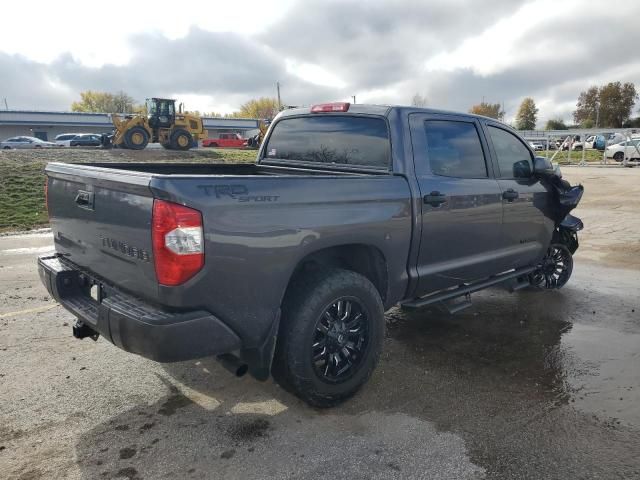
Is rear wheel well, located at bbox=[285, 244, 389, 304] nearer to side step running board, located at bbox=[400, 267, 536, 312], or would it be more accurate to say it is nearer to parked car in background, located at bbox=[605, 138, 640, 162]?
side step running board, located at bbox=[400, 267, 536, 312]

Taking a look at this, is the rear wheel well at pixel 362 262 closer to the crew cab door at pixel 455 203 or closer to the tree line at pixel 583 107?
the crew cab door at pixel 455 203

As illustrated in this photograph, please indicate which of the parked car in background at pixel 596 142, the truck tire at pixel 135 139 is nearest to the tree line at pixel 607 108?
the parked car in background at pixel 596 142

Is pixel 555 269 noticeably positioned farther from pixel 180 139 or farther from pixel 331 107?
pixel 180 139

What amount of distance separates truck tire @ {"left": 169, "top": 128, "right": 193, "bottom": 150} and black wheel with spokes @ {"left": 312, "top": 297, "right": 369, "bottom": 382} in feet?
90.1

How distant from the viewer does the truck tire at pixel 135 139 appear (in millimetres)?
27375

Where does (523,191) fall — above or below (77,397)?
above

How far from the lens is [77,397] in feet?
11.4

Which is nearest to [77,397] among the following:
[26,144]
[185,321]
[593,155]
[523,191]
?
[185,321]

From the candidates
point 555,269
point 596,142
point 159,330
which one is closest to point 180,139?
point 555,269

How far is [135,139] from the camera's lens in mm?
27500

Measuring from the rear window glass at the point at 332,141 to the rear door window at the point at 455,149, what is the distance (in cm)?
41

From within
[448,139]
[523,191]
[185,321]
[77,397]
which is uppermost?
[448,139]

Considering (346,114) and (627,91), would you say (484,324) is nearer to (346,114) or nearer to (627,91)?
(346,114)

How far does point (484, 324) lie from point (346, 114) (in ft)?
7.99
